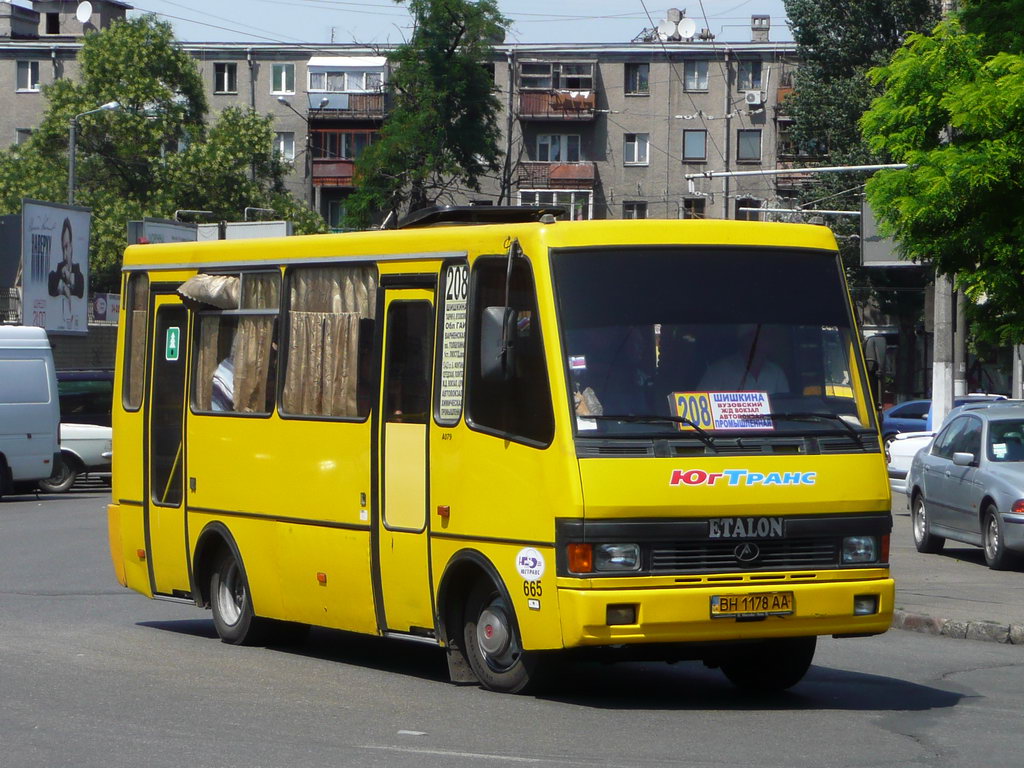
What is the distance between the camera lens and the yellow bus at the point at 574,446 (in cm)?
870

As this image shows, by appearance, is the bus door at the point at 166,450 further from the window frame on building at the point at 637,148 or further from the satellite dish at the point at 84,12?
the satellite dish at the point at 84,12

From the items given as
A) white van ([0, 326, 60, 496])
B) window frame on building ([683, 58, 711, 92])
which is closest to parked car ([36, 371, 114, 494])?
white van ([0, 326, 60, 496])

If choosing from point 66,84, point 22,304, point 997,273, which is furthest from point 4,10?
point 997,273

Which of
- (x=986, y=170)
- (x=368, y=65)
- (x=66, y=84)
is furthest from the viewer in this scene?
(x=368, y=65)

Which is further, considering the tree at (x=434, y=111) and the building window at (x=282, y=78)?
the building window at (x=282, y=78)

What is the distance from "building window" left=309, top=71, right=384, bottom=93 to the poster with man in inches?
1295

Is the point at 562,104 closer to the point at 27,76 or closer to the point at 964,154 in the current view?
the point at 27,76

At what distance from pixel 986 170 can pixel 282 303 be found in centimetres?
1065

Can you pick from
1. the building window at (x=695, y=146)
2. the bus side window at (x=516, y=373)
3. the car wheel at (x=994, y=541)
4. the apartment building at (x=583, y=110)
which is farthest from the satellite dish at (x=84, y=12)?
the bus side window at (x=516, y=373)

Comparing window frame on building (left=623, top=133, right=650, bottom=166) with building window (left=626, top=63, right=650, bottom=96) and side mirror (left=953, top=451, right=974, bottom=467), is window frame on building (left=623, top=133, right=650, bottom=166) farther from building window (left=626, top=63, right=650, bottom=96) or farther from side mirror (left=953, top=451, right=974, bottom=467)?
side mirror (left=953, top=451, right=974, bottom=467)

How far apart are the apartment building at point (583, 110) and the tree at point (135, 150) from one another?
21.2 ft

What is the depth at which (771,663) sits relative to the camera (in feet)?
32.4

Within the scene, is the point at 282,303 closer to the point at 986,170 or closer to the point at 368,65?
the point at 986,170

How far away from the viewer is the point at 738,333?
921 centimetres
